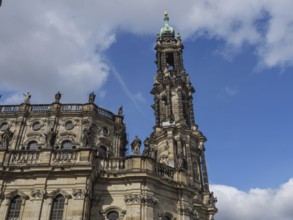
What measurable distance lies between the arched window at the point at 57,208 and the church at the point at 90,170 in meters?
0.05

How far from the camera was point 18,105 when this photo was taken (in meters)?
31.6

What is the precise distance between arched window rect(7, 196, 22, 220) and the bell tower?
13052 millimetres

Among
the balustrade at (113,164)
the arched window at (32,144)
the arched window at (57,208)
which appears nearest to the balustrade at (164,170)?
the balustrade at (113,164)

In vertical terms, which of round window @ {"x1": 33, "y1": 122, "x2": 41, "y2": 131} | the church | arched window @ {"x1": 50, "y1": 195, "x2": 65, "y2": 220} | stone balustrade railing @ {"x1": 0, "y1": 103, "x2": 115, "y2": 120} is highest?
stone balustrade railing @ {"x1": 0, "y1": 103, "x2": 115, "y2": 120}

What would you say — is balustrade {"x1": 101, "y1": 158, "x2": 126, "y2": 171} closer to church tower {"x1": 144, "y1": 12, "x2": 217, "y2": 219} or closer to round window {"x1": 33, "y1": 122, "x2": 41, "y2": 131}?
church tower {"x1": 144, "y1": 12, "x2": 217, "y2": 219}

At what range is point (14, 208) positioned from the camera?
19703mm

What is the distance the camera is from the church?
19.7 m

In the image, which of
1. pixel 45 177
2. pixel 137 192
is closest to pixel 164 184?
pixel 137 192

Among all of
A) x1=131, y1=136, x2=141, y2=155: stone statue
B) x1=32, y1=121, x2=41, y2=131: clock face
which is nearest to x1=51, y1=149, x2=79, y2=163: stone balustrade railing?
x1=131, y1=136, x2=141, y2=155: stone statue

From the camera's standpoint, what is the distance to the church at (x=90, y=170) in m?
19.7

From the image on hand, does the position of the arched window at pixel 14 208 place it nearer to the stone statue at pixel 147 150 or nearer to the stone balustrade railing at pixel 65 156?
the stone balustrade railing at pixel 65 156

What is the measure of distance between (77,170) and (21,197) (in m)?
3.52

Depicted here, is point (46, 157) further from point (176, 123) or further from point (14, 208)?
point (176, 123)

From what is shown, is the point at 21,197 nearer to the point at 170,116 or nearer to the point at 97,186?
the point at 97,186
